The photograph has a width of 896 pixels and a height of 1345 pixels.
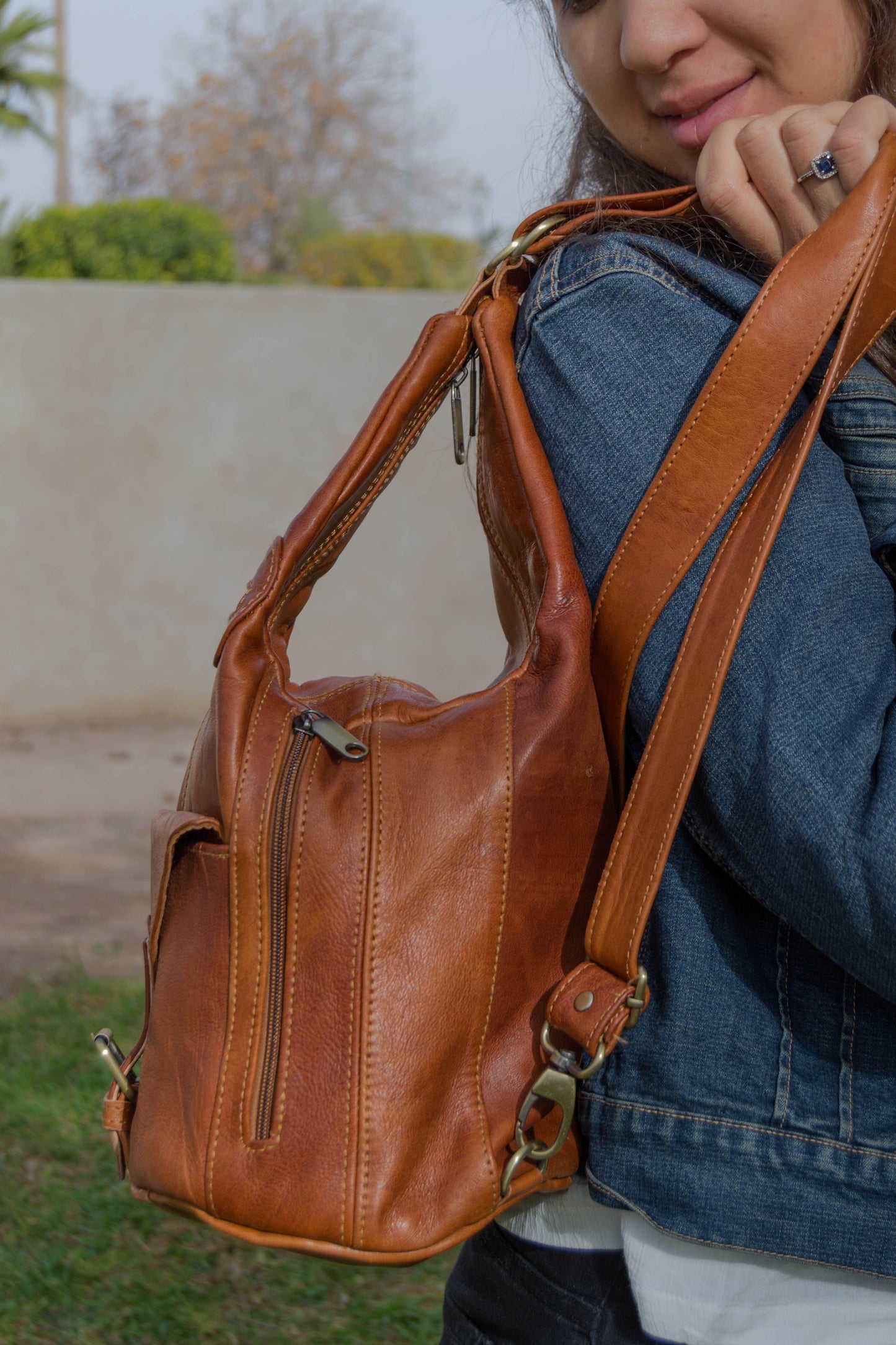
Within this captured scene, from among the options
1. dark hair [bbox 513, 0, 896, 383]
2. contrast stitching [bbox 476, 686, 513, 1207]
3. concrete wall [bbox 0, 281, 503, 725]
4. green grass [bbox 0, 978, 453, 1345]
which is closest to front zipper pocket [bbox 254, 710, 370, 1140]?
contrast stitching [bbox 476, 686, 513, 1207]

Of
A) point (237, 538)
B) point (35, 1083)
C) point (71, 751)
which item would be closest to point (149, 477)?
point (237, 538)

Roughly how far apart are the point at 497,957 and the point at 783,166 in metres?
0.65

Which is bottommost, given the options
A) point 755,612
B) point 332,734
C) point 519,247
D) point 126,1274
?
point 126,1274

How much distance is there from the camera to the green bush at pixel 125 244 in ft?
31.7

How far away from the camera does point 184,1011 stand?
3.15 feet

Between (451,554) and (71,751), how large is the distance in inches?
93.4

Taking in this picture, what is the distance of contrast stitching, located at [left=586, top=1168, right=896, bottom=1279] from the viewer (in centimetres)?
95

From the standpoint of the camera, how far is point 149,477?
696cm

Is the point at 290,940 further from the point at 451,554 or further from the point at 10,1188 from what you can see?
the point at 451,554

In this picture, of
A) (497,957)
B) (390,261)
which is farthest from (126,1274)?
(390,261)

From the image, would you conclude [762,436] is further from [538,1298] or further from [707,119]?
[538,1298]

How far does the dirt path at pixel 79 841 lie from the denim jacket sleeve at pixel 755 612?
3609 millimetres

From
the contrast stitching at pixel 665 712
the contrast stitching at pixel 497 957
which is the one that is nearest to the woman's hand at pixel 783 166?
the contrast stitching at pixel 665 712

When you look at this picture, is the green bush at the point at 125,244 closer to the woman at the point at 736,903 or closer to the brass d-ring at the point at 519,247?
the brass d-ring at the point at 519,247
